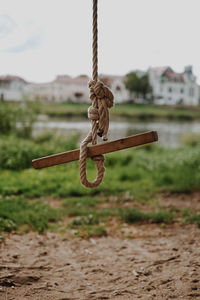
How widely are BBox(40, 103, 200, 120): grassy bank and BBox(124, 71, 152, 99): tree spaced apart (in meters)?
0.73

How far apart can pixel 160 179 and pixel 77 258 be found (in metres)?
3.14

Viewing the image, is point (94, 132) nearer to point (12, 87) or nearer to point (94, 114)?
point (94, 114)

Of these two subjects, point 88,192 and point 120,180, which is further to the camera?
point 120,180

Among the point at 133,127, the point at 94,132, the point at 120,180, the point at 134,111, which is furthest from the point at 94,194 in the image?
the point at 134,111

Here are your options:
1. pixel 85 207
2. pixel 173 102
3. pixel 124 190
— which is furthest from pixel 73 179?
pixel 173 102

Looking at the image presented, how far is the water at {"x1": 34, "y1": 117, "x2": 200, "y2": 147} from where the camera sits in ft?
33.8

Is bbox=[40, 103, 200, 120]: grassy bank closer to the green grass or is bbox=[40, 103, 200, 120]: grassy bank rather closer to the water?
the water

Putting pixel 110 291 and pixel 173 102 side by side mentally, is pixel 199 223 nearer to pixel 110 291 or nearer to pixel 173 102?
pixel 110 291

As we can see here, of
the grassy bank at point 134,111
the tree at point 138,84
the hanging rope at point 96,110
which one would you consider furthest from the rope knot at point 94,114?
the tree at point 138,84

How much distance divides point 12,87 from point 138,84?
4304 mm

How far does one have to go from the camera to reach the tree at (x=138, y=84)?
1148 centimetres

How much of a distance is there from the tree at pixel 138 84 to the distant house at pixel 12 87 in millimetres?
3487

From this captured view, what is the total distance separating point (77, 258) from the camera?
2748 millimetres

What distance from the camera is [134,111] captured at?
12828 millimetres
